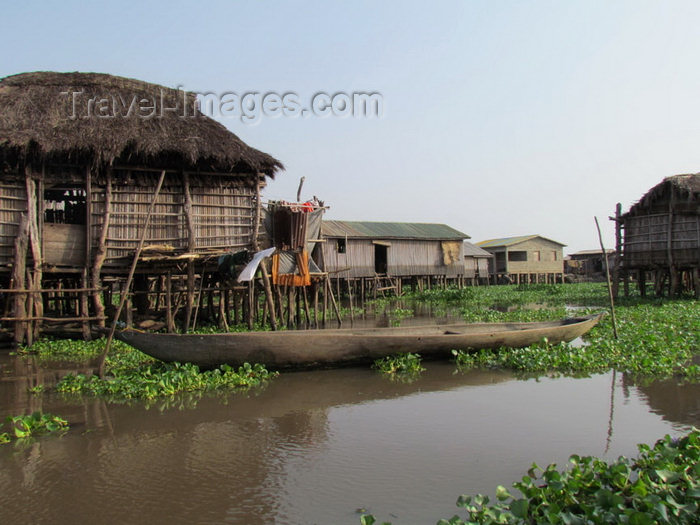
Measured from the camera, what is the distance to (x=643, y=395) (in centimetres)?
713

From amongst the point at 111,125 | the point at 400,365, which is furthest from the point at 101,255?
the point at 400,365

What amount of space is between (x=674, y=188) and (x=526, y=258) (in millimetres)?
21575

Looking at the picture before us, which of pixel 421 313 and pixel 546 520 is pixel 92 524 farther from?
pixel 421 313

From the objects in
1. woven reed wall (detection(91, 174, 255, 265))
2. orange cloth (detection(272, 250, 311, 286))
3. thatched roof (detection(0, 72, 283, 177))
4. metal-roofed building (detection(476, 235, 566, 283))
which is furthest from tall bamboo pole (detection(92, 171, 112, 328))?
metal-roofed building (detection(476, 235, 566, 283))

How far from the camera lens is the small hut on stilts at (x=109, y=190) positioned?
1178cm

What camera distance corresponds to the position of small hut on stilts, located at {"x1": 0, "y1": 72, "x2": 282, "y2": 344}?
11781mm

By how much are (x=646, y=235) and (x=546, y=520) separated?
2058cm

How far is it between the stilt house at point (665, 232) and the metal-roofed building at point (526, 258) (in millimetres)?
18140

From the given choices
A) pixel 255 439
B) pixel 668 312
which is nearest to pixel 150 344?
pixel 255 439

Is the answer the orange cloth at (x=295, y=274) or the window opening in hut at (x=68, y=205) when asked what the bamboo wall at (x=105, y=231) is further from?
the orange cloth at (x=295, y=274)

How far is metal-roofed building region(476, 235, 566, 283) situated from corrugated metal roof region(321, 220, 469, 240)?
9.47 metres

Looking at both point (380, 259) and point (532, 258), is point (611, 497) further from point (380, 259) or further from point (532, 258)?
point (532, 258)

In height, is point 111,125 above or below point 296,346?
above

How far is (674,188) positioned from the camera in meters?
19.8
